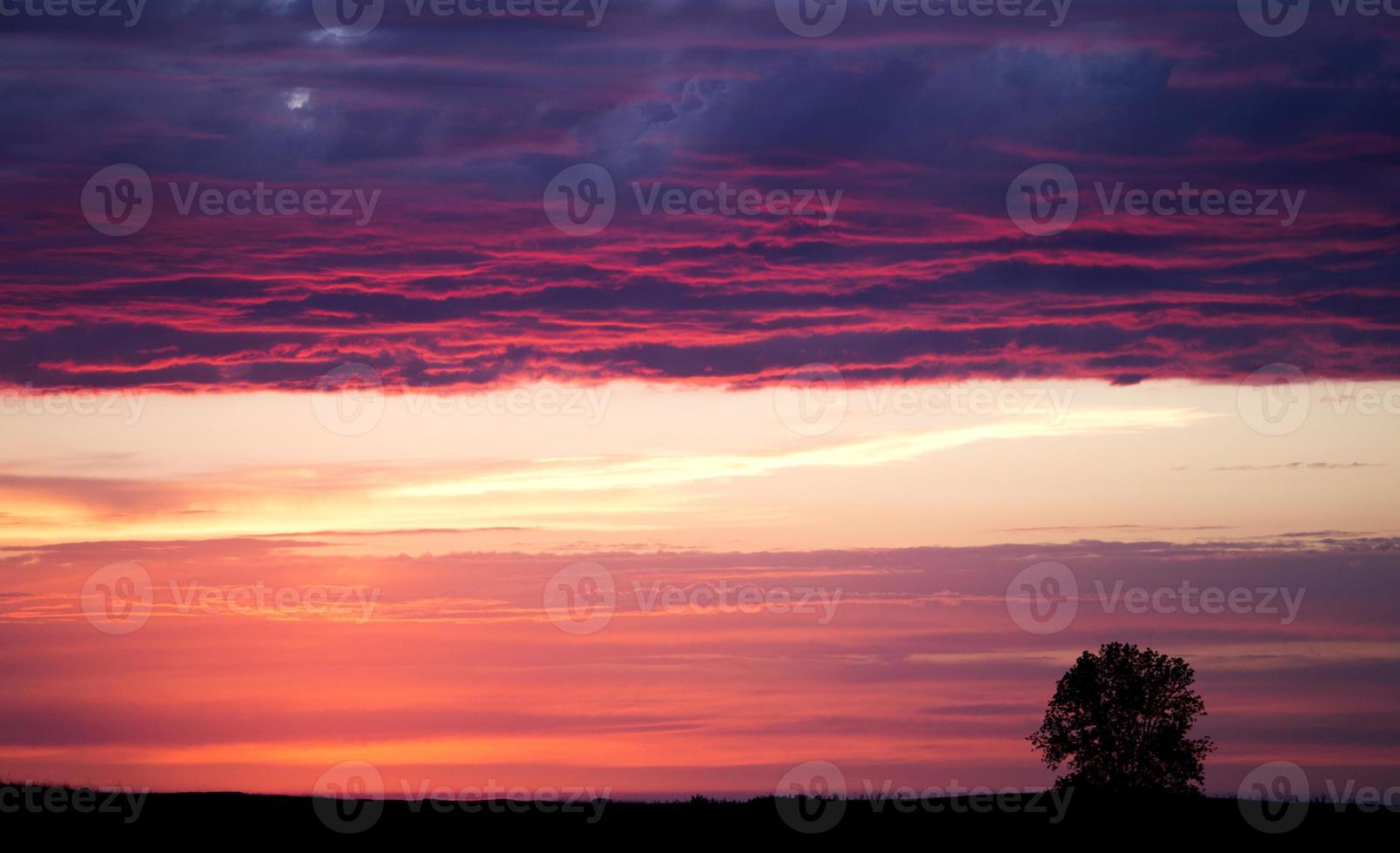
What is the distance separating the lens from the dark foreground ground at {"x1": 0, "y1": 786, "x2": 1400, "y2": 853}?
1423 inches

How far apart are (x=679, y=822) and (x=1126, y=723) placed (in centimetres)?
3010

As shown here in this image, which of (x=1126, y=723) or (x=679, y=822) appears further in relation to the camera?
(x=1126, y=723)

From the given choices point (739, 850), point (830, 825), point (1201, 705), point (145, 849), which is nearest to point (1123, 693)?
point (1201, 705)

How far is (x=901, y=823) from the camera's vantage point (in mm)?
40719

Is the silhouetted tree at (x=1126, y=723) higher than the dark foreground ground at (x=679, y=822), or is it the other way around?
the silhouetted tree at (x=1126, y=723)

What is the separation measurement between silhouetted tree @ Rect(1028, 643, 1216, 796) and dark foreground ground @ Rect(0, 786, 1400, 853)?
59.0 ft

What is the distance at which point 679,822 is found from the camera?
38.9 meters

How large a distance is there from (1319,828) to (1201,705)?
2228 centimetres

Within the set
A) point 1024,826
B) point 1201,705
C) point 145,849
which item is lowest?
point 145,849

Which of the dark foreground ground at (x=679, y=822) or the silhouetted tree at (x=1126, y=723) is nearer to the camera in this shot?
the dark foreground ground at (x=679, y=822)

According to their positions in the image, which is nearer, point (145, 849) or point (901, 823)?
point (145, 849)

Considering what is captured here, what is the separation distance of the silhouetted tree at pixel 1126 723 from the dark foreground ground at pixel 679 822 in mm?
17971

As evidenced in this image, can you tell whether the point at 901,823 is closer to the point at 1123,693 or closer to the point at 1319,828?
the point at 1319,828

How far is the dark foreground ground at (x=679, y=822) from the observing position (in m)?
36.2
